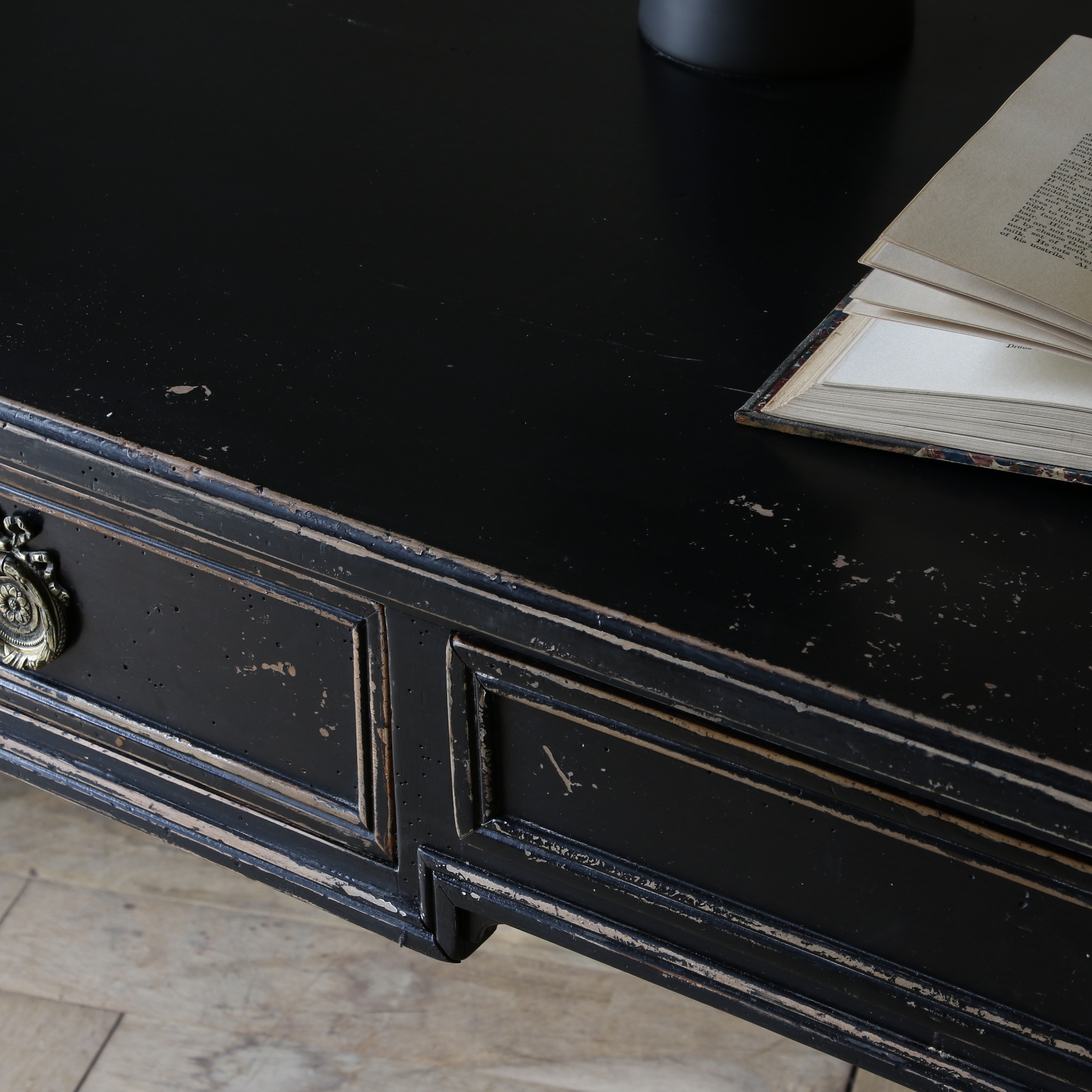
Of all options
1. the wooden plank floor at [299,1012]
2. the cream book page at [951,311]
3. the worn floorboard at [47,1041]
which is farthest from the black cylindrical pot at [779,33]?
the worn floorboard at [47,1041]

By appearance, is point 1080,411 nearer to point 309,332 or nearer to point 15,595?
point 309,332

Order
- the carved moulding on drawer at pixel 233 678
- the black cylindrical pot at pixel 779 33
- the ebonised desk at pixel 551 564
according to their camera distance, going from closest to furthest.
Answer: the ebonised desk at pixel 551 564 < the carved moulding on drawer at pixel 233 678 < the black cylindrical pot at pixel 779 33

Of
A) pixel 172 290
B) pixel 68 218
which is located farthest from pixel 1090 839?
pixel 68 218

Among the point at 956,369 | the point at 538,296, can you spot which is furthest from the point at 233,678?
the point at 956,369

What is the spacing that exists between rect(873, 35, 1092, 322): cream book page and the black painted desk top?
8 cm

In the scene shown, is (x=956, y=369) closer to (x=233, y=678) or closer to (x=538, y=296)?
(x=538, y=296)

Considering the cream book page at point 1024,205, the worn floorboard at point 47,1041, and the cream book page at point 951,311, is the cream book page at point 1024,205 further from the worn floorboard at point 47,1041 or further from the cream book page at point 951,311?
the worn floorboard at point 47,1041

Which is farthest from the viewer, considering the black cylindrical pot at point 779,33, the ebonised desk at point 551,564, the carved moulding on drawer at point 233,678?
the black cylindrical pot at point 779,33

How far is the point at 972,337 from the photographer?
495 millimetres

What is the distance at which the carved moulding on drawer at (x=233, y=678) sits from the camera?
1.78ft

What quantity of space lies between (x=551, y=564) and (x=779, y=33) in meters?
0.46

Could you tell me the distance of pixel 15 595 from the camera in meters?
0.63

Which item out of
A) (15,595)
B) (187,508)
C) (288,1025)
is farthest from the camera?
(288,1025)

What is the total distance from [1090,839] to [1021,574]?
101 millimetres
